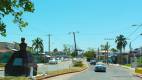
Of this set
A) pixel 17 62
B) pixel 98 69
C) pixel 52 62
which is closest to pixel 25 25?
pixel 17 62

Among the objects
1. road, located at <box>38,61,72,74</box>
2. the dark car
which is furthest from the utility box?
road, located at <box>38,61,72,74</box>

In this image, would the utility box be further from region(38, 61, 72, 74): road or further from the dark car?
region(38, 61, 72, 74): road

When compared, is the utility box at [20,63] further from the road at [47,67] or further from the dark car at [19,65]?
the road at [47,67]

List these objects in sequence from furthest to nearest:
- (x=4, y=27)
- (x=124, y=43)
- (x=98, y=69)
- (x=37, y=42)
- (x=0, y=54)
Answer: (x=37, y=42)
(x=124, y=43)
(x=0, y=54)
(x=98, y=69)
(x=4, y=27)

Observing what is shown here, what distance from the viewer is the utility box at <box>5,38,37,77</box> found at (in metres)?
32.2

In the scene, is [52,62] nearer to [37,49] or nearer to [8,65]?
[37,49]

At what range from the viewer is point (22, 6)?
1653 cm

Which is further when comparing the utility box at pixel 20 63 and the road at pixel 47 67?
the road at pixel 47 67

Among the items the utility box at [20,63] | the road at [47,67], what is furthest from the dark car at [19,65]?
the road at [47,67]

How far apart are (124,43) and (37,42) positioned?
37.0 m

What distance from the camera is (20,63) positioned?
32344 millimetres

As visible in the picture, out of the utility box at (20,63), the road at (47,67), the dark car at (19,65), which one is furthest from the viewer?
the road at (47,67)

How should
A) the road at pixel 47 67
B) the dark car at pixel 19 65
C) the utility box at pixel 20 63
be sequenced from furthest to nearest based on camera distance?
the road at pixel 47 67
the dark car at pixel 19 65
the utility box at pixel 20 63

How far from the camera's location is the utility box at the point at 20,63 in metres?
32.2
